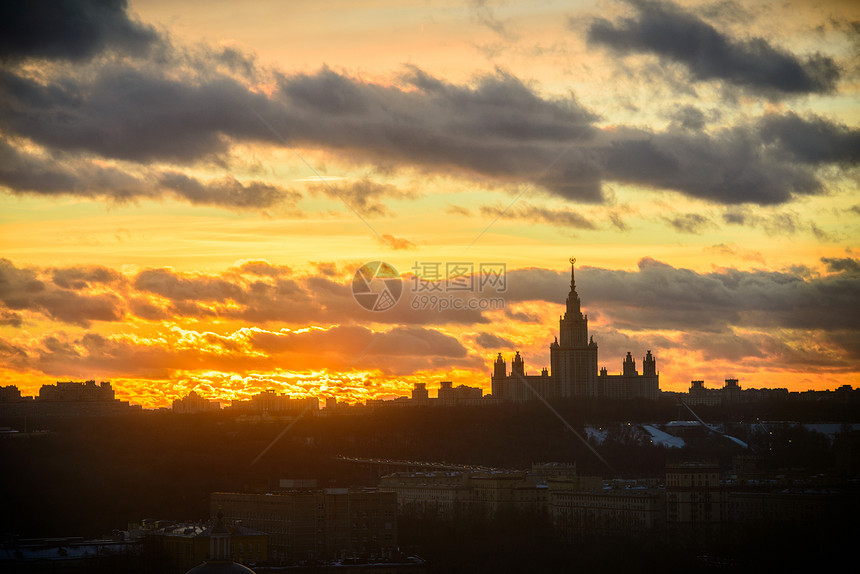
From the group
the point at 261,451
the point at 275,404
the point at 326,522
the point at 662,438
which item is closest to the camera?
the point at 326,522

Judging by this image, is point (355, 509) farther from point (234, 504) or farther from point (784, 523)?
point (784, 523)

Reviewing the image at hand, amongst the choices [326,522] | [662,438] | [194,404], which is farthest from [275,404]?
[326,522]

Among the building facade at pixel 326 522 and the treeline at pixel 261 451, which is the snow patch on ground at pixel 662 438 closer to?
the treeline at pixel 261 451

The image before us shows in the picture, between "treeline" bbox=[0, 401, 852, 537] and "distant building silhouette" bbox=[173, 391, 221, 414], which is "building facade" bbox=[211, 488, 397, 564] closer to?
"treeline" bbox=[0, 401, 852, 537]

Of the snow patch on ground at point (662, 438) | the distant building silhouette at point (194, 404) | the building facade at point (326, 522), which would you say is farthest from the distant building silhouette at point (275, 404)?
the building facade at point (326, 522)

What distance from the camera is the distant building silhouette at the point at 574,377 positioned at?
160 metres

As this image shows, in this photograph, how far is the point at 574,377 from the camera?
527ft

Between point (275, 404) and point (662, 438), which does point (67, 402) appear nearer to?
point (275, 404)

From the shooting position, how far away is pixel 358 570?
56.8 metres

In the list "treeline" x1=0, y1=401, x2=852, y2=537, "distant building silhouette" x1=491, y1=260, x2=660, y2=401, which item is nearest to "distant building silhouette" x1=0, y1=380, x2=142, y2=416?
"treeline" x1=0, y1=401, x2=852, y2=537

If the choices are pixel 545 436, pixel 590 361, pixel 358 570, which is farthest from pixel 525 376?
pixel 358 570

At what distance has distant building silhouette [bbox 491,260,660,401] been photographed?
160500 millimetres

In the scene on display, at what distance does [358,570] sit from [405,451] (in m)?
61.4

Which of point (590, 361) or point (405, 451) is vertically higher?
point (590, 361)
